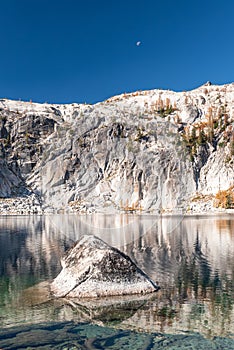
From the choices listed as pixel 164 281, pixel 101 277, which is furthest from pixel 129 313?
pixel 164 281

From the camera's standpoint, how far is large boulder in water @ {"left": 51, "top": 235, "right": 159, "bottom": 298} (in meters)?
21.6

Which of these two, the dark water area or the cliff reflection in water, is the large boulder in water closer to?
the dark water area

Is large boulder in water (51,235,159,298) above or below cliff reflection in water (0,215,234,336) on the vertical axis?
above

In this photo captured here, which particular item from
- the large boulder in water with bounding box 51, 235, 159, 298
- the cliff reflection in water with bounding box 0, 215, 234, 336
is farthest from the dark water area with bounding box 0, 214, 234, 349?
A: the large boulder in water with bounding box 51, 235, 159, 298

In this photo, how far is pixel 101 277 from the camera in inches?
860

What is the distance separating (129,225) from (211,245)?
471 inches

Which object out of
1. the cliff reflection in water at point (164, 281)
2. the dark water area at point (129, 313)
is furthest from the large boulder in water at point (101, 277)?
the cliff reflection in water at point (164, 281)

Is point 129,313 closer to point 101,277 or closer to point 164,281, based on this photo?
point 101,277

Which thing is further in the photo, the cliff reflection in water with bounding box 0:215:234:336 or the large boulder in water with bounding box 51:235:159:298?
the large boulder in water with bounding box 51:235:159:298

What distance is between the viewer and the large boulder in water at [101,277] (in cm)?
2158

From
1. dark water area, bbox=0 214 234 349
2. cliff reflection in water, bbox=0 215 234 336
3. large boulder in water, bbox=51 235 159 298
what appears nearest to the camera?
dark water area, bbox=0 214 234 349

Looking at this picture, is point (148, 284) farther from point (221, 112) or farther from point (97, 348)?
point (221, 112)

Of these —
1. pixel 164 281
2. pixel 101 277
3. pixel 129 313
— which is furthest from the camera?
pixel 164 281

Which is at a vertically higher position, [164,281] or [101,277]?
[101,277]
